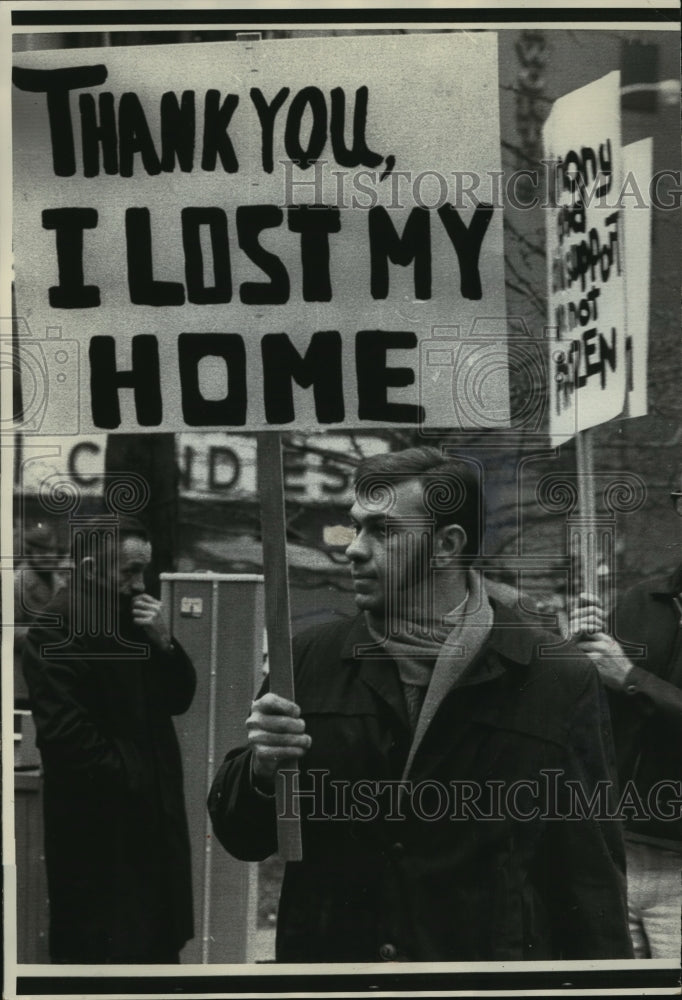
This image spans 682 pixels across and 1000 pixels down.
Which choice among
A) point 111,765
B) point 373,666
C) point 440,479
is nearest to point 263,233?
point 440,479

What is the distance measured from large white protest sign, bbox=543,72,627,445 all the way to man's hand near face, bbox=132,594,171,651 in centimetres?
141

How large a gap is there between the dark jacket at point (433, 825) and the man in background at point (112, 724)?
225 mm

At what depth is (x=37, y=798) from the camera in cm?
388

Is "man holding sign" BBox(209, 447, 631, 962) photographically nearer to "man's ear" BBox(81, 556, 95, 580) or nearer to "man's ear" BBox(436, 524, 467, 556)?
"man's ear" BBox(436, 524, 467, 556)

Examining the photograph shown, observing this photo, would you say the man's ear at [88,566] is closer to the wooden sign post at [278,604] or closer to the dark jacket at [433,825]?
the wooden sign post at [278,604]

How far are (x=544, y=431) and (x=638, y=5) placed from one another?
1.47m

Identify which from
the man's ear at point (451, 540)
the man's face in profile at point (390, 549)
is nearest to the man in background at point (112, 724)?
the man's face in profile at point (390, 549)

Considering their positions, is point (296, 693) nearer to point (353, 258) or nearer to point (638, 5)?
point (353, 258)

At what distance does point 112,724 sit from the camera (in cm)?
384

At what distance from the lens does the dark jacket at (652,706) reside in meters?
3.89

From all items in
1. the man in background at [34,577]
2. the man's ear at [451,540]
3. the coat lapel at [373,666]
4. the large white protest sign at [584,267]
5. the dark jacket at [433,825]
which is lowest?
the dark jacket at [433,825]

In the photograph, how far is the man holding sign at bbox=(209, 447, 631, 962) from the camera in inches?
150

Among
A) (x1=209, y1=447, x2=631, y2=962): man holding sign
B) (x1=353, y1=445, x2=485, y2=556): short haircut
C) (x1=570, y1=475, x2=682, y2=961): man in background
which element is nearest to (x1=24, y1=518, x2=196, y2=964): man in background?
(x1=209, y1=447, x2=631, y2=962): man holding sign

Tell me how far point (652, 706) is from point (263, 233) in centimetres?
202
